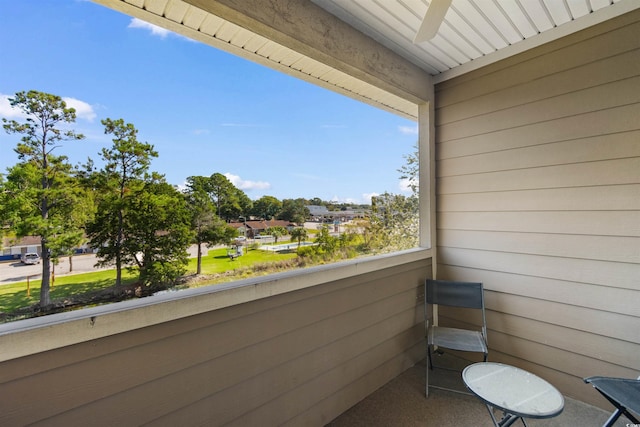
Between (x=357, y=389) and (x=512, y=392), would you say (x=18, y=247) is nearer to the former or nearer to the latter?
(x=357, y=389)

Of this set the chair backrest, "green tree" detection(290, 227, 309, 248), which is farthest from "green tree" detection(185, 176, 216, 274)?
the chair backrest

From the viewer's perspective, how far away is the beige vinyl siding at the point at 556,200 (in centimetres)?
176

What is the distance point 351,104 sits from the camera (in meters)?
2.19

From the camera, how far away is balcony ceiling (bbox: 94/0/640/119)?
4.67 feet

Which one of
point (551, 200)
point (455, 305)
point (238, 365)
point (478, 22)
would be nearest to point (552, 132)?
point (551, 200)

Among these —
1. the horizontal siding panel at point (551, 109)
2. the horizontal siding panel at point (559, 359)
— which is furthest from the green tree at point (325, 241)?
the horizontal siding panel at point (559, 359)

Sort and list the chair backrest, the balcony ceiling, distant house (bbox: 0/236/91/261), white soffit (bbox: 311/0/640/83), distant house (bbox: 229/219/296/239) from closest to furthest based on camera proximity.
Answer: distant house (bbox: 0/236/91/261) < the balcony ceiling < distant house (bbox: 229/219/296/239) < white soffit (bbox: 311/0/640/83) < the chair backrest

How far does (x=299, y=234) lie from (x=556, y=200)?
5.94ft

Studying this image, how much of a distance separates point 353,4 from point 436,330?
2.33 metres

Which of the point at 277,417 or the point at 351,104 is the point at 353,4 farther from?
the point at 277,417

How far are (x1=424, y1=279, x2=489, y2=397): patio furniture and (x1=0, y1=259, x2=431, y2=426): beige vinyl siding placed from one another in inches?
9.1

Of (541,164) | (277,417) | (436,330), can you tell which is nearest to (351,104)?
(541,164)

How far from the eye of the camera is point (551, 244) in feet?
6.66

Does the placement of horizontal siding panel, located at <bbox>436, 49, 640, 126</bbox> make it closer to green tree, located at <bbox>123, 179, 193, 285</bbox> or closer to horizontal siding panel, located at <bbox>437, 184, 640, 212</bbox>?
horizontal siding panel, located at <bbox>437, 184, 640, 212</bbox>
